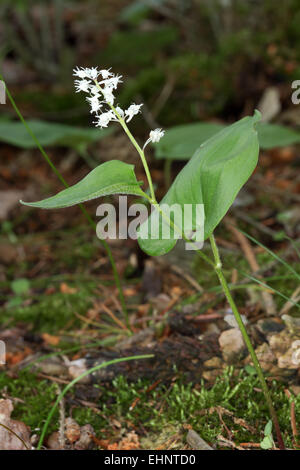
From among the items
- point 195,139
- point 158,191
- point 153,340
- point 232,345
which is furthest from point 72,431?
point 158,191

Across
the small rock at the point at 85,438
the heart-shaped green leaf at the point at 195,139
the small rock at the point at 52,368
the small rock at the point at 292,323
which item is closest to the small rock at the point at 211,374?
the small rock at the point at 292,323

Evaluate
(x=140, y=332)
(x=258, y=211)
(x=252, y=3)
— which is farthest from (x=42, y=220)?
(x=252, y=3)

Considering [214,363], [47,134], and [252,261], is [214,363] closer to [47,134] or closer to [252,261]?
[252,261]

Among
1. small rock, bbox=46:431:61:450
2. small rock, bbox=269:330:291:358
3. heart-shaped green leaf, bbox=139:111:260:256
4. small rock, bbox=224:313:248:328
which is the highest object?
heart-shaped green leaf, bbox=139:111:260:256

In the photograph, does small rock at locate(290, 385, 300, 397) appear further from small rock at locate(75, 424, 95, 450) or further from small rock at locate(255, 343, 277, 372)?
small rock at locate(75, 424, 95, 450)

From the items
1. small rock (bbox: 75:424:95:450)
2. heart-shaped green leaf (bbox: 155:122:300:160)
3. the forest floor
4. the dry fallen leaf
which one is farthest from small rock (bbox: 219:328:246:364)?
heart-shaped green leaf (bbox: 155:122:300:160)

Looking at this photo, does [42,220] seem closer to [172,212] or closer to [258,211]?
[258,211]

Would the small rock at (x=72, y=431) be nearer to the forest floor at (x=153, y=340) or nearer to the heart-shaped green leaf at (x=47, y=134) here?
the forest floor at (x=153, y=340)

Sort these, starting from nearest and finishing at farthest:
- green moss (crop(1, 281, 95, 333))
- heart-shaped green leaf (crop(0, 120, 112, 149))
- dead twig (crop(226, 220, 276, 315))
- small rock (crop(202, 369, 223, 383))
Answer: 1. small rock (crop(202, 369, 223, 383))
2. dead twig (crop(226, 220, 276, 315))
3. green moss (crop(1, 281, 95, 333))
4. heart-shaped green leaf (crop(0, 120, 112, 149))
